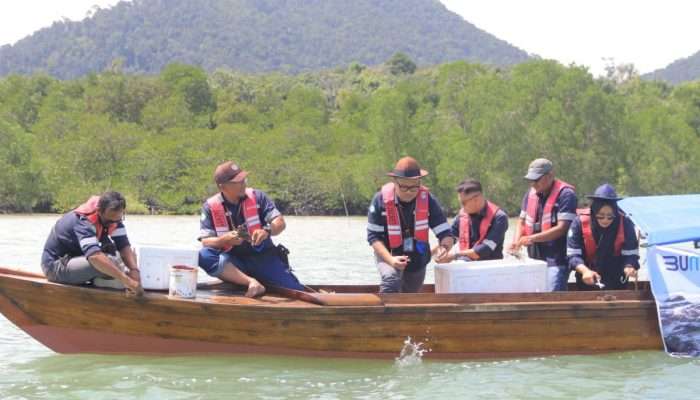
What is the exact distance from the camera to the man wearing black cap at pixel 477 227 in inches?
303

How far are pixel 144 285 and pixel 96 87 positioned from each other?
187ft

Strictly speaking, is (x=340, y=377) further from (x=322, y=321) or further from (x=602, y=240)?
(x=602, y=240)

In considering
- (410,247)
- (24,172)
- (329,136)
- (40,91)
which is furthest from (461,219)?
(40,91)

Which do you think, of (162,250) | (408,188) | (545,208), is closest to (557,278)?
(545,208)

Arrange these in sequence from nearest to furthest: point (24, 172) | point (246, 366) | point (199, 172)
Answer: point (246, 366) < point (24, 172) < point (199, 172)

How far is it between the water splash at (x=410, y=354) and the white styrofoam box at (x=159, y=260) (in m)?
1.77

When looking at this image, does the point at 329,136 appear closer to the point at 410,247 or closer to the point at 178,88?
the point at 178,88

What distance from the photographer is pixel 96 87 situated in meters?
61.9

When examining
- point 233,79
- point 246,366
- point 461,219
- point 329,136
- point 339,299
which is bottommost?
point 246,366

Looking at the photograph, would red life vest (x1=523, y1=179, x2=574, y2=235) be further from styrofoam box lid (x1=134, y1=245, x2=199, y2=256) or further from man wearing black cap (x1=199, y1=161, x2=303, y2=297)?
styrofoam box lid (x1=134, y1=245, x2=199, y2=256)

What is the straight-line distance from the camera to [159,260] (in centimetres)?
736

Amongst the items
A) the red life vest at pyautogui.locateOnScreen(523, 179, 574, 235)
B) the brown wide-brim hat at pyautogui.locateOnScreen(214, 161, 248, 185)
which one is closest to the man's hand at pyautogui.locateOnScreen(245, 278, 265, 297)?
the brown wide-brim hat at pyautogui.locateOnScreen(214, 161, 248, 185)

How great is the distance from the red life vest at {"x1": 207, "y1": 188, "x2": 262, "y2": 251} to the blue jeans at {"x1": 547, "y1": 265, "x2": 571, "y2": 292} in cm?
252

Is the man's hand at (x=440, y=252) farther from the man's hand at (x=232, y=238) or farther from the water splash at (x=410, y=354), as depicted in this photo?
the man's hand at (x=232, y=238)
